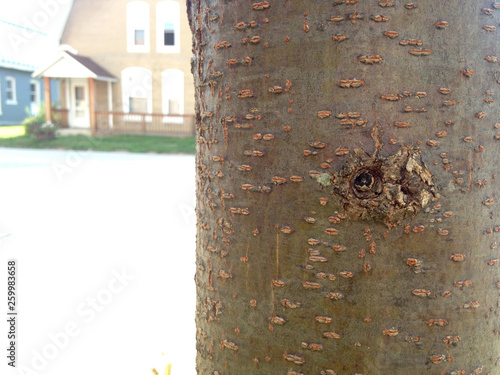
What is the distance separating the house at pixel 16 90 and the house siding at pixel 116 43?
8.35m

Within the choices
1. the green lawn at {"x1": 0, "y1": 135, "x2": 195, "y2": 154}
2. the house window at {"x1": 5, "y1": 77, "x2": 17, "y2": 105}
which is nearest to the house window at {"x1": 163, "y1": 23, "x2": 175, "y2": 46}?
the green lawn at {"x1": 0, "y1": 135, "x2": 195, "y2": 154}

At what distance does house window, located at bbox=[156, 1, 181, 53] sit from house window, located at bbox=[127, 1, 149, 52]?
542 millimetres

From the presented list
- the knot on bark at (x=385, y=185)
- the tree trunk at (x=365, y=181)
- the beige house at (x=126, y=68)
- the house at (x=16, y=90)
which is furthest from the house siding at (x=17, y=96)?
the knot on bark at (x=385, y=185)

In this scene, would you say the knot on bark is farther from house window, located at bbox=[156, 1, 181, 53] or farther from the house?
the house

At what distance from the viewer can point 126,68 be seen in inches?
818

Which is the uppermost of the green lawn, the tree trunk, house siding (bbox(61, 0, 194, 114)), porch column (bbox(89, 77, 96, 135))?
house siding (bbox(61, 0, 194, 114))

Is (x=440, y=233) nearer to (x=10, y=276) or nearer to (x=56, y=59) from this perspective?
(x=10, y=276)

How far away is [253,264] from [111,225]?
21.9 ft

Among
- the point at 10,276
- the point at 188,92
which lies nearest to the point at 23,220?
the point at 10,276

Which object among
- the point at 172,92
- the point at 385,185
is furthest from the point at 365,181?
the point at 172,92

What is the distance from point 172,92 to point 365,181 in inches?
810

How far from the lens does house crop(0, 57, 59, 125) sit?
27.5 metres

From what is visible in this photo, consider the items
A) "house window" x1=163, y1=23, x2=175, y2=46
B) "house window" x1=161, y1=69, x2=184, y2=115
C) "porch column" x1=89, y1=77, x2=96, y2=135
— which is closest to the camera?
"house window" x1=163, y1=23, x2=175, y2=46

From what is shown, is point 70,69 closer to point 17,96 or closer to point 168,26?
point 168,26
